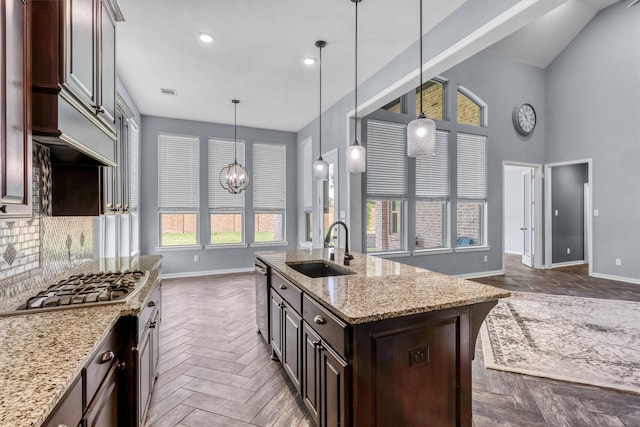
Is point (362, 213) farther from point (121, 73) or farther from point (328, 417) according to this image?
point (121, 73)

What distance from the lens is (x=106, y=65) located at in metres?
1.85

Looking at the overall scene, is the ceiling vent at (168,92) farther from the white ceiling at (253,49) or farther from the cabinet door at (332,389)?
the cabinet door at (332,389)

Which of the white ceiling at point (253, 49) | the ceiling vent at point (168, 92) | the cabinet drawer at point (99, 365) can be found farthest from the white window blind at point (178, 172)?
the cabinet drawer at point (99, 365)

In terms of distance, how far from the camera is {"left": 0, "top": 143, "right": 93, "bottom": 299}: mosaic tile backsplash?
5.38ft

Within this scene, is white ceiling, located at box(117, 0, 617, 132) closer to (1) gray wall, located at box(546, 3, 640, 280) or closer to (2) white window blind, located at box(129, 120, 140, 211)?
(2) white window blind, located at box(129, 120, 140, 211)

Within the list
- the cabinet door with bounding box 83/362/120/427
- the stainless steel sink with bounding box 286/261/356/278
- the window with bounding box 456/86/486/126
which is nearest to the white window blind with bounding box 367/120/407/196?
the window with bounding box 456/86/486/126

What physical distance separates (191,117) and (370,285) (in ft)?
17.2

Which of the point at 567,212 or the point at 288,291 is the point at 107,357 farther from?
the point at 567,212

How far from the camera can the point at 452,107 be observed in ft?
18.3

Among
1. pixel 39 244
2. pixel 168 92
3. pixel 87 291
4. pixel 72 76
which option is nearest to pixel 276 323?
pixel 87 291

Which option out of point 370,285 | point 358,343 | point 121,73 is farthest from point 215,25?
point 358,343

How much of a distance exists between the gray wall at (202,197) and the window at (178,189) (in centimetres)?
10

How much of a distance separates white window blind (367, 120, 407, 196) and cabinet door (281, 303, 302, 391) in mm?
2989

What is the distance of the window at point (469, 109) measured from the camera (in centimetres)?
576
